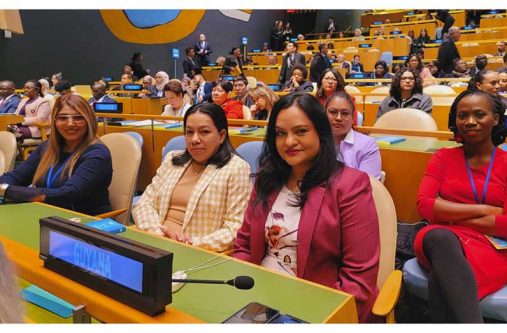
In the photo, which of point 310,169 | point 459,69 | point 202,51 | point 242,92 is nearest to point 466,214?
point 310,169

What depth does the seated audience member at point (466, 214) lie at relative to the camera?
1638 millimetres

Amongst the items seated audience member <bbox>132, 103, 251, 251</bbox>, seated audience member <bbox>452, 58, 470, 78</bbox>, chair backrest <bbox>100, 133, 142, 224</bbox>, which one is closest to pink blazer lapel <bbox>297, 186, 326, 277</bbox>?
seated audience member <bbox>132, 103, 251, 251</bbox>

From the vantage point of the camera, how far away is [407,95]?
411 centimetres

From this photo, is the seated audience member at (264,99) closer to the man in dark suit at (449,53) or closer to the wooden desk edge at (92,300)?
the wooden desk edge at (92,300)

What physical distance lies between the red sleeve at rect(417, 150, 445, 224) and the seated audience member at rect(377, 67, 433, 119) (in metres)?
2.08

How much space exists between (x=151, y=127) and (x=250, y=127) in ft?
2.75

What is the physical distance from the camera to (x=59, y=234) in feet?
3.74

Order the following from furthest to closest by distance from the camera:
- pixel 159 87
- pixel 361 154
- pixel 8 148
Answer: pixel 159 87 < pixel 8 148 < pixel 361 154

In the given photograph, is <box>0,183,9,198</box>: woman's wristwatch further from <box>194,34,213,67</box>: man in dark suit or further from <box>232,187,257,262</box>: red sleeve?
<box>194,34,213,67</box>: man in dark suit

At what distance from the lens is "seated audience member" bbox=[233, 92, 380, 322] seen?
150 cm

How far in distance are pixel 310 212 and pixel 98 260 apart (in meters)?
0.73

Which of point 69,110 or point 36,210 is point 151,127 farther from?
point 36,210

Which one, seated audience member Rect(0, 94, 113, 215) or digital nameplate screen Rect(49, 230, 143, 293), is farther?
seated audience member Rect(0, 94, 113, 215)

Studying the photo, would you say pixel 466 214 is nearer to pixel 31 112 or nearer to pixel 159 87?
pixel 31 112
